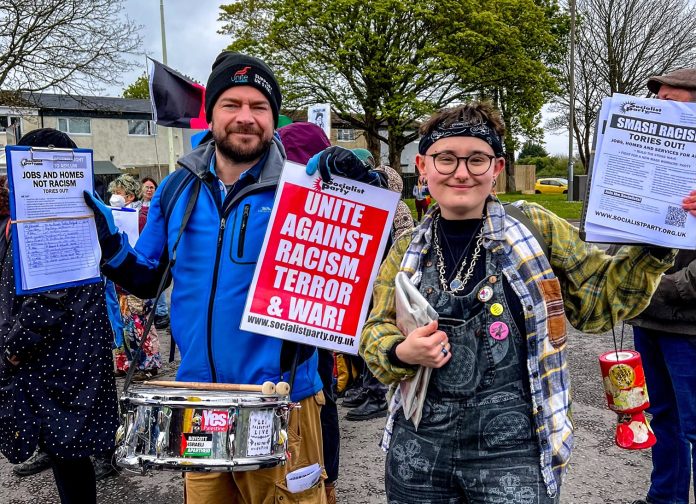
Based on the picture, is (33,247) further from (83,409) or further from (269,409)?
(83,409)

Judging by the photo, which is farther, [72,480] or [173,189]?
[72,480]

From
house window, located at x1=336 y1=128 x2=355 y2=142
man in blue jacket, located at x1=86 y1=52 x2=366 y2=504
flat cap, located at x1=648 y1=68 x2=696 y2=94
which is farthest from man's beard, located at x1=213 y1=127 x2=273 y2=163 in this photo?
house window, located at x1=336 y1=128 x2=355 y2=142

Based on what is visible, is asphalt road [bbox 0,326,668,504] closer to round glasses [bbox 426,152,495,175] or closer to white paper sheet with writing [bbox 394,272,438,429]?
white paper sheet with writing [bbox 394,272,438,429]

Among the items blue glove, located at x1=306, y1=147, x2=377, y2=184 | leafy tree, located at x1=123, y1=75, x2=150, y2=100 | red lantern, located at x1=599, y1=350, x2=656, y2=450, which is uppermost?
leafy tree, located at x1=123, y1=75, x2=150, y2=100

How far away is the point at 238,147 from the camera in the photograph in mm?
2387

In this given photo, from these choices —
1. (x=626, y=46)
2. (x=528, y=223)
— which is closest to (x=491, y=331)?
(x=528, y=223)

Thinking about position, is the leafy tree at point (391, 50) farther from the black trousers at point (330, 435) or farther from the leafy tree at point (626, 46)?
the black trousers at point (330, 435)

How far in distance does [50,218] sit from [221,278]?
26.5 inches

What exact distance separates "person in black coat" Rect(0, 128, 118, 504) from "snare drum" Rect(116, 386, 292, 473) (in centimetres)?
144

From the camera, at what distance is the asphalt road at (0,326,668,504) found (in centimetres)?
372

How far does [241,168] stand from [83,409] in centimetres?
179

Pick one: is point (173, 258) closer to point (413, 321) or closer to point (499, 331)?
point (413, 321)

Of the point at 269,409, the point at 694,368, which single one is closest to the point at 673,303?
the point at 694,368

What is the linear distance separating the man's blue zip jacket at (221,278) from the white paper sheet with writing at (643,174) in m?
1.18
